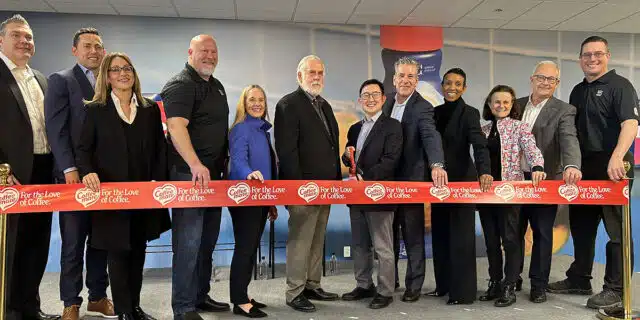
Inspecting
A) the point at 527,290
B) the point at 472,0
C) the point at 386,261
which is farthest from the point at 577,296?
the point at 472,0

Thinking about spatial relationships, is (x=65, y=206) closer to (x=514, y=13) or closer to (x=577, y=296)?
(x=577, y=296)

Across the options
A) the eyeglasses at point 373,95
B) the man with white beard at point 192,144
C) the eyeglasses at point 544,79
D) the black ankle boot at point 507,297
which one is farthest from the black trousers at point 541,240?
the man with white beard at point 192,144

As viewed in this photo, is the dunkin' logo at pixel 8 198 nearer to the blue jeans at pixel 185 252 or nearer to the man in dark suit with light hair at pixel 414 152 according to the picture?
the blue jeans at pixel 185 252

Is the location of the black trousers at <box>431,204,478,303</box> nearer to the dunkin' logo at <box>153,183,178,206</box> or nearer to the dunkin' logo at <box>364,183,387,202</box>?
the dunkin' logo at <box>364,183,387,202</box>

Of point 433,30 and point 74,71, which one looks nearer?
point 74,71

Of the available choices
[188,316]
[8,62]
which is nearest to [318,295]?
[188,316]

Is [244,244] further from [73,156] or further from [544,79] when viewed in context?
[544,79]

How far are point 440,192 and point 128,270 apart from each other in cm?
207

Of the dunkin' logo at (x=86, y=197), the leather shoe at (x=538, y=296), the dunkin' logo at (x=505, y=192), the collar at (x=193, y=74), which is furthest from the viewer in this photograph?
the leather shoe at (x=538, y=296)

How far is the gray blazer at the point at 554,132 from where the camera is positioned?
352cm

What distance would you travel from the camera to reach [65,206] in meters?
2.72

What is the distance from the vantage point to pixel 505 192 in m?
3.28

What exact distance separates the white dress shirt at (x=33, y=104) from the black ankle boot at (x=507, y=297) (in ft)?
10.9

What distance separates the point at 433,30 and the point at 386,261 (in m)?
4.01
